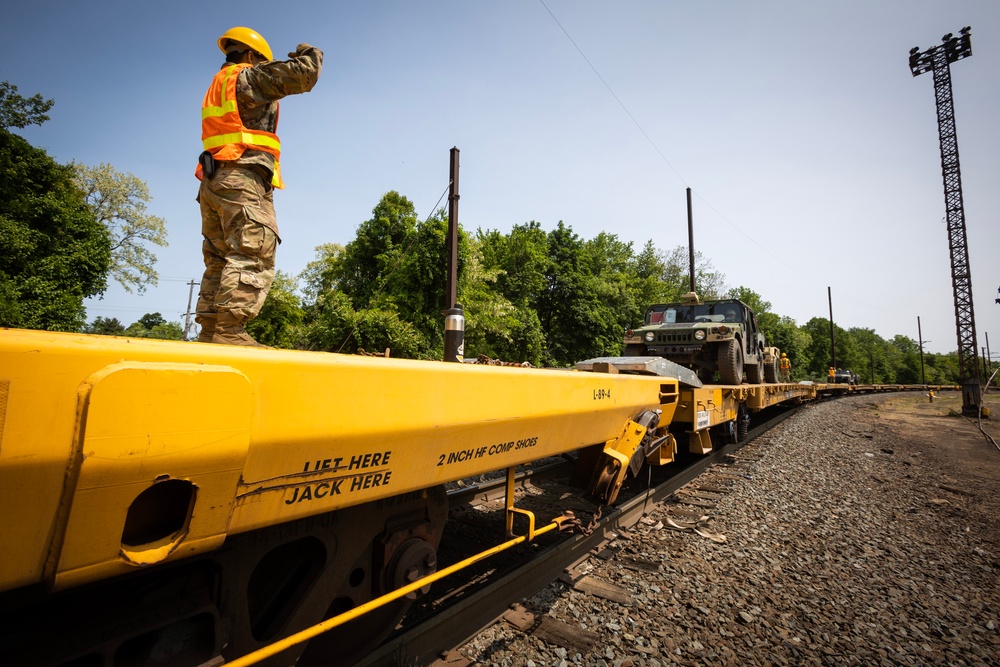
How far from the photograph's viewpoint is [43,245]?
19250mm

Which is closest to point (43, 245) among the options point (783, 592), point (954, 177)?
point (783, 592)

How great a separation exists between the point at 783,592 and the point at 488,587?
211cm

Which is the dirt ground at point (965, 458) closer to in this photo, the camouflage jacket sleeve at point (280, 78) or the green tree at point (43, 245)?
the camouflage jacket sleeve at point (280, 78)

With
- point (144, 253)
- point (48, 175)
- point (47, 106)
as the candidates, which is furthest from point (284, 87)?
point (144, 253)

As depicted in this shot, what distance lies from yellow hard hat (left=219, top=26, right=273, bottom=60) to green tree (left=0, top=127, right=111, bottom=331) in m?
19.4

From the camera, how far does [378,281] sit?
19.9 meters

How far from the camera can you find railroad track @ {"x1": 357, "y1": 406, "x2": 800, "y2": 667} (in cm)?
222

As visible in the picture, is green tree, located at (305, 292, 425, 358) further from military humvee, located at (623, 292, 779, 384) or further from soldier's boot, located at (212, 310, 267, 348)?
soldier's boot, located at (212, 310, 267, 348)

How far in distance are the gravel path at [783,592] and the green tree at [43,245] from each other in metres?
21.0

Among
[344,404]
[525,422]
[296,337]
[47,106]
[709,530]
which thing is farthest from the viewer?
[47,106]

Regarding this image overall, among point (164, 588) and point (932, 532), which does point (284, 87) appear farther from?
point (932, 532)

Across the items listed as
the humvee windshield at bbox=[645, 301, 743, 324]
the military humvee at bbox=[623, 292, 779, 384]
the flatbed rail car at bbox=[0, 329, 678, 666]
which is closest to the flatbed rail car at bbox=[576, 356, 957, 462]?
the military humvee at bbox=[623, 292, 779, 384]

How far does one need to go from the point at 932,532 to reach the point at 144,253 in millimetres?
41824

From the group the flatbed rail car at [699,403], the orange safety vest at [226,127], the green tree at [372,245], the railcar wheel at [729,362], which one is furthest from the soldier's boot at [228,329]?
the green tree at [372,245]
